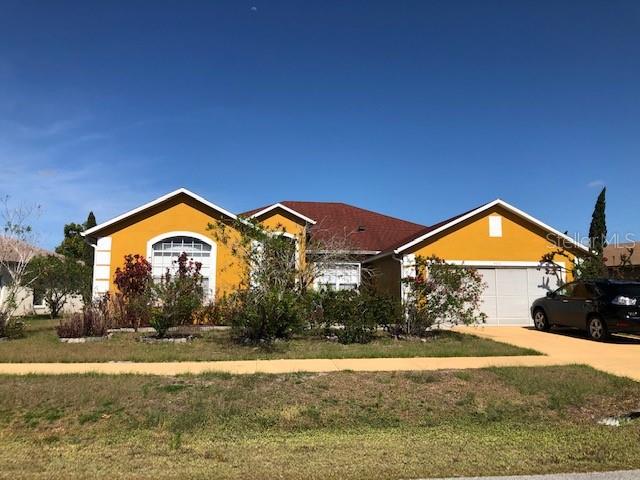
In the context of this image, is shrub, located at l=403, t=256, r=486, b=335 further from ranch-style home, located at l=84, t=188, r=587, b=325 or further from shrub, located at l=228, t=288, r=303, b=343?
shrub, located at l=228, t=288, r=303, b=343

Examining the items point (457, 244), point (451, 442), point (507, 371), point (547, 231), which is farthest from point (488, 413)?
point (547, 231)

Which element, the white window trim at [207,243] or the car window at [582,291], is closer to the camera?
the car window at [582,291]

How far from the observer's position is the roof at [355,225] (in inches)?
1004

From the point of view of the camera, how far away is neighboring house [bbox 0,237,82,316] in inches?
687

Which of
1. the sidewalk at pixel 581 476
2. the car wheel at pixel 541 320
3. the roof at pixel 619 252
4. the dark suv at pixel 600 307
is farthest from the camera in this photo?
the roof at pixel 619 252

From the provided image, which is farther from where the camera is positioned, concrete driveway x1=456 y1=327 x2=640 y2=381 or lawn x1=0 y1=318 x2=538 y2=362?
lawn x1=0 y1=318 x2=538 y2=362

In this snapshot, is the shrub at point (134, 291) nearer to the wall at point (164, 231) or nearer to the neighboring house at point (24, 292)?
the wall at point (164, 231)

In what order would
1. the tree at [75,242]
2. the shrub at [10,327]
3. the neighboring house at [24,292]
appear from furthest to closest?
the tree at [75,242] < the neighboring house at [24,292] < the shrub at [10,327]

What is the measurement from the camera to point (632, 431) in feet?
22.0

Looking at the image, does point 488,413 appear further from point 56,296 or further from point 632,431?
point 56,296

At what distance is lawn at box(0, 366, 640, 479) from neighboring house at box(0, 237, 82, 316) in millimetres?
9658

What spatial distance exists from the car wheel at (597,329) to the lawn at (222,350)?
3.22 m

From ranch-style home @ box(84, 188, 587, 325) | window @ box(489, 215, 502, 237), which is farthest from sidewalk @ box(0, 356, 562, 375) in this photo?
window @ box(489, 215, 502, 237)

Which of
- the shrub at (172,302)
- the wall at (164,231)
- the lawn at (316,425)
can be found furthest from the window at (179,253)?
the lawn at (316,425)
